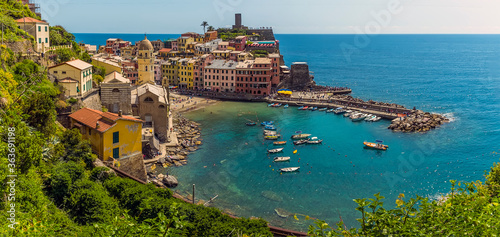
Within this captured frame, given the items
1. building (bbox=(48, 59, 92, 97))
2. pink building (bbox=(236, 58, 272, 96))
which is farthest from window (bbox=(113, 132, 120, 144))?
pink building (bbox=(236, 58, 272, 96))

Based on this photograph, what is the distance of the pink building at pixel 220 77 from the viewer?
77812 millimetres

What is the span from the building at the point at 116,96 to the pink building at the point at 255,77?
38933 millimetres

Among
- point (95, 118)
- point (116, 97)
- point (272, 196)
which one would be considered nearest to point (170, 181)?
point (95, 118)

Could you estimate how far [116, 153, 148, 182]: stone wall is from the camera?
1204 inches

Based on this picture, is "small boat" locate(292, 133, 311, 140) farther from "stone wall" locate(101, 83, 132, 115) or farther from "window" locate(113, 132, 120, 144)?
"window" locate(113, 132, 120, 144)

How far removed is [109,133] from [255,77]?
4993 cm

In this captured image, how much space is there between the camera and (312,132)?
53.4 metres

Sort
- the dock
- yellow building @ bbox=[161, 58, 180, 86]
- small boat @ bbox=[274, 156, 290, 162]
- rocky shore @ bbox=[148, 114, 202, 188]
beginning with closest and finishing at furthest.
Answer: rocky shore @ bbox=[148, 114, 202, 188] < small boat @ bbox=[274, 156, 290, 162] < the dock < yellow building @ bbox=[161, 58, 180, 86]

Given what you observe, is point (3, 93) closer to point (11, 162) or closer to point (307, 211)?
point (11, 162)

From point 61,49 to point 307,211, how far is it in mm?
32355

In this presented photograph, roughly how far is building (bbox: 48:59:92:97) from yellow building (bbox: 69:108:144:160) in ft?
13.3

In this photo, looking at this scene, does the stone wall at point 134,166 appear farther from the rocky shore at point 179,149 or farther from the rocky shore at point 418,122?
the rocky shore at point 418,122

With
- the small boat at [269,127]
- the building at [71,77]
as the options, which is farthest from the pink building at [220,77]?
the building at [71,77]

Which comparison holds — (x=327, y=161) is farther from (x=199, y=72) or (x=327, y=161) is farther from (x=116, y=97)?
(x=199, y=72)
